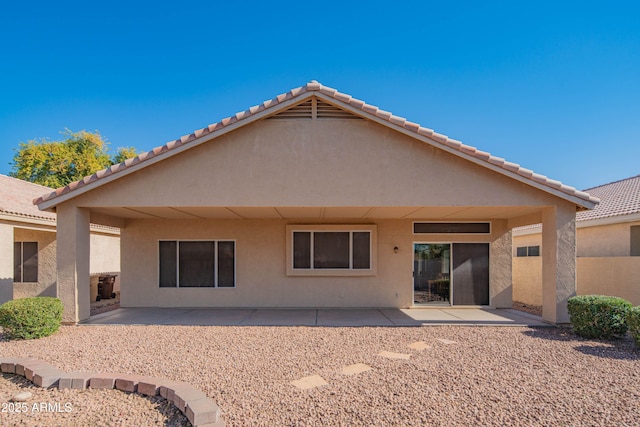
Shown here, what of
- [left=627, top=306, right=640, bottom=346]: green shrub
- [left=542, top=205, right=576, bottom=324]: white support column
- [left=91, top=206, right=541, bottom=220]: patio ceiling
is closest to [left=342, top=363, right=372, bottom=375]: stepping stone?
[left=91, top=206, right=541, bottom=220]: patio ceiling

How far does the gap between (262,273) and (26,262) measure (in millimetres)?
10258

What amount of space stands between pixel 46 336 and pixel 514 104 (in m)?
17.3

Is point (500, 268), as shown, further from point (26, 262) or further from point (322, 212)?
point (26, 262)

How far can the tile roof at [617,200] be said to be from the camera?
1246 cm

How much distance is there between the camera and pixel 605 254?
503 inches

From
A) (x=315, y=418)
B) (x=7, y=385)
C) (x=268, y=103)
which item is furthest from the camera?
(x=268, y=103)

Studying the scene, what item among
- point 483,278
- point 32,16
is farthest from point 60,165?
point 483,278

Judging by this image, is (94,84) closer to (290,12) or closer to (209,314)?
(290,12)

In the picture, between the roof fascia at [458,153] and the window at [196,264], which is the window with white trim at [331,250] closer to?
the window at [196,264]

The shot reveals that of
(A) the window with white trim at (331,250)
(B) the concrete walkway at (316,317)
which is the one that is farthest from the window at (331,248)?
(B) the concrete walkway at (316,317)

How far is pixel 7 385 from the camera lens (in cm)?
557

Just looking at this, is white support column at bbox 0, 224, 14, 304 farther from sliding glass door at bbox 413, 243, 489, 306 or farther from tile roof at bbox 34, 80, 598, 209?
sliding glass door at bbox 413, 243, 489, 306

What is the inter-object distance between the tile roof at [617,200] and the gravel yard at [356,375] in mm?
6062

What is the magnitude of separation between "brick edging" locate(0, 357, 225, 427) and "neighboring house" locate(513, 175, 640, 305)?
13.4 meters
